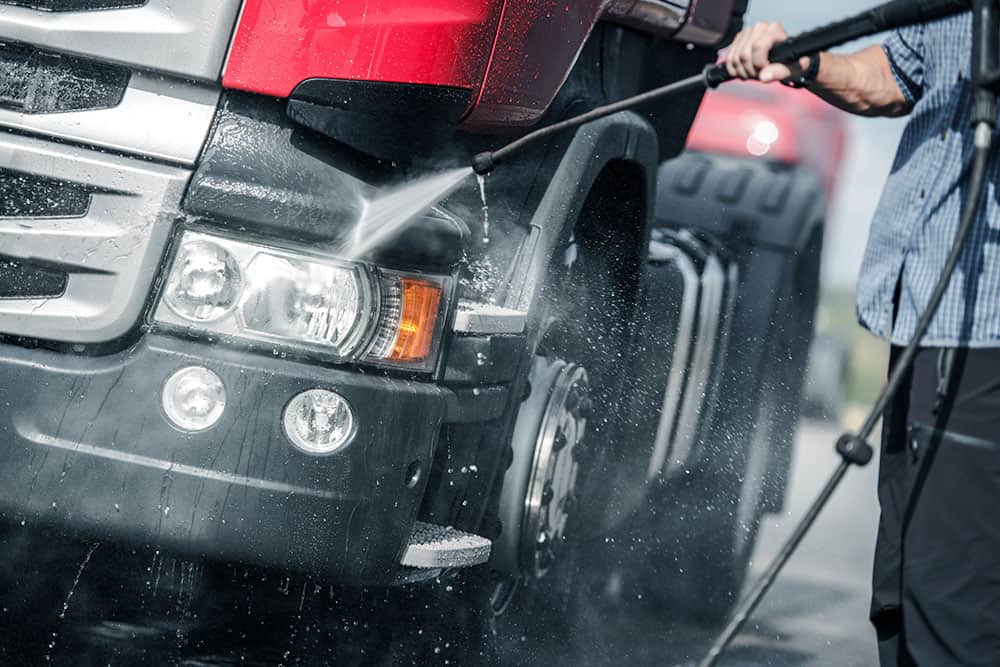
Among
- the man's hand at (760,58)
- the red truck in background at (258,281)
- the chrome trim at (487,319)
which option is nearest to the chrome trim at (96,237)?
the red truck in background at (258,281)

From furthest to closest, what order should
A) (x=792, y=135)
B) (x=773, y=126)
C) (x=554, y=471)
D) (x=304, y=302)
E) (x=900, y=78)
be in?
(x=792, y=135) < (x=773, y=126) < (x=554, y=471) < (x=900, y=78) < (x=304, y=302)

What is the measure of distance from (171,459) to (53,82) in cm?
77

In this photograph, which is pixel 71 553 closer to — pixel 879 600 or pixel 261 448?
pixel 261 448

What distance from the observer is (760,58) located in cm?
291

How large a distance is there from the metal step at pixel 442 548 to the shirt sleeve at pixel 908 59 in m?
1.36

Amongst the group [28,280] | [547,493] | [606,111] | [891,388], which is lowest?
[547,493]

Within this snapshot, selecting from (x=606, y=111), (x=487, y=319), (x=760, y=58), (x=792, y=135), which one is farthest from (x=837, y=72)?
(x=792, y=135)

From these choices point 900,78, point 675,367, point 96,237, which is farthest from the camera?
point 675,367

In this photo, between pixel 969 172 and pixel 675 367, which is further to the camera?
pixel 675 367

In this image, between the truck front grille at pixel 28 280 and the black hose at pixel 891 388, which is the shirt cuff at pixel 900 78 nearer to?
the black hose at pixel 891 388

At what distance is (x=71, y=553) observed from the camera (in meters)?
3.05

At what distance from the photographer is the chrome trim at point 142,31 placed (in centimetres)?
284

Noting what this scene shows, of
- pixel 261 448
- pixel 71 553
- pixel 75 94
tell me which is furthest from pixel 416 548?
pixel 75 94

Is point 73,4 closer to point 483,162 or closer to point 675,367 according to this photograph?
point 483,162
